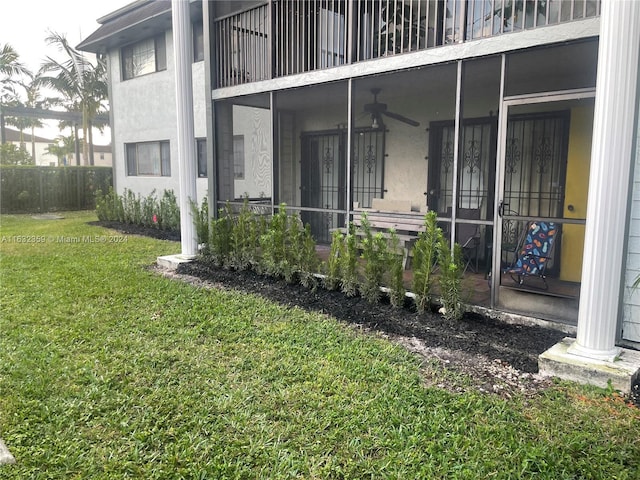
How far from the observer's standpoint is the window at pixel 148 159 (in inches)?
507

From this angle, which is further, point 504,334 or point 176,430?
point 504,334

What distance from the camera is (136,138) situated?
13.7 m

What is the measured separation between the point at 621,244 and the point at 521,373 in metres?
1.17

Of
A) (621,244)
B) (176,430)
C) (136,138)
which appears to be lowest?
(176,430)

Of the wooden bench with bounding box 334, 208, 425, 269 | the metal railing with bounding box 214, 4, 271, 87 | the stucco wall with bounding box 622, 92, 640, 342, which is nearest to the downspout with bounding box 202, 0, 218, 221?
the metal railing with bounding box 214, 4, 271, 87

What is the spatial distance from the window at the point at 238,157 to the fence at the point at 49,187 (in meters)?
11.3

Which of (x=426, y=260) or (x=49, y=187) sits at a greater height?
(x=49, y=187)

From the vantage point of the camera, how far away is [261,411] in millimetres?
3094

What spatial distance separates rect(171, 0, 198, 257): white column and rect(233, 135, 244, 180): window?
2.25 feet

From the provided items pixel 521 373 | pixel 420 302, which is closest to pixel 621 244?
pixel 521 373

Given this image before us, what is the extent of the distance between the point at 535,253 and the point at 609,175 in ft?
6.07

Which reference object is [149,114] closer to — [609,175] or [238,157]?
[238,157]

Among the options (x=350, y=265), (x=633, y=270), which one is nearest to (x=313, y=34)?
(x=350, y=265)

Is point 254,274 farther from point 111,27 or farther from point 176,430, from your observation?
point 111,27
